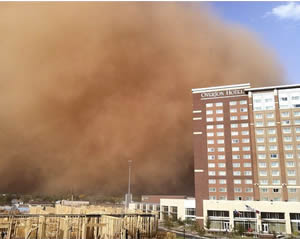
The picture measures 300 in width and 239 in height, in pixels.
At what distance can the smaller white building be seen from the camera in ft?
196

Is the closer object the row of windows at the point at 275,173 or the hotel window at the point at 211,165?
the row of windows at the point at 275,173

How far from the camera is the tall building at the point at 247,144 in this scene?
55375 mm

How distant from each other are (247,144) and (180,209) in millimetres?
19159

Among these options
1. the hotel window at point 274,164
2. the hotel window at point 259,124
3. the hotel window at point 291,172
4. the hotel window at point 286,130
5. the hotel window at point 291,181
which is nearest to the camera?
the hotel window at point 291,181

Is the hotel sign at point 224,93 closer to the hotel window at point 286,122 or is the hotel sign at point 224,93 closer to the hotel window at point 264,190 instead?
the hotel window at point 286,122

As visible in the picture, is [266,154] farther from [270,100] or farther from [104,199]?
[104,199]

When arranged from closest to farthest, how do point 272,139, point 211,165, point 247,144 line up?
1. point 272,139
2. point 247,144
3. point 211,165

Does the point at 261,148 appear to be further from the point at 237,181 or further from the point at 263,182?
the point at 237,181

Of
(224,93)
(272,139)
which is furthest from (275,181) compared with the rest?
(224,93)

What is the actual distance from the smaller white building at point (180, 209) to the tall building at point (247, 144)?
266 cm

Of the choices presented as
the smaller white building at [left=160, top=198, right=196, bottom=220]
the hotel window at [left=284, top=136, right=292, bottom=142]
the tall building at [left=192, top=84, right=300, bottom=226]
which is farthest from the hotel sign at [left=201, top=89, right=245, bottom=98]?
the smaller white building at [left=160, top=198, right=196, bottom=220]

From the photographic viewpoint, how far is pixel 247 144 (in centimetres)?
5866

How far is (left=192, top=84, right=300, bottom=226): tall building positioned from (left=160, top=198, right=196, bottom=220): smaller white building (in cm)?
266

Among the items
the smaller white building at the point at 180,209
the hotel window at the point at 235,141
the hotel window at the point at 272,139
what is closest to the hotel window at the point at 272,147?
the hotel window at the point at 272,139
